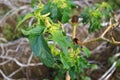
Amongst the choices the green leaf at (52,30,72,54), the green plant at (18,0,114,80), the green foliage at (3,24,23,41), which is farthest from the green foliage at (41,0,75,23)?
the green foliage at (3,24,23,41)

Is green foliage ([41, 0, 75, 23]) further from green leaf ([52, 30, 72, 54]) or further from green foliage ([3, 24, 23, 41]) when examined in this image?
green foliage ([3, 24, 23, 41])

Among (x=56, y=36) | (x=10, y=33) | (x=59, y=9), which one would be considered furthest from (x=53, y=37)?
(x=10, y=33)

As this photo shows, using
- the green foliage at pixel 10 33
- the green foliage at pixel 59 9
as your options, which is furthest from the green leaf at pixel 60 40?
the green foliage at pixel 10 33

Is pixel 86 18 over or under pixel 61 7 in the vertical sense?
under

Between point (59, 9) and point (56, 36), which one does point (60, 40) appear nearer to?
point (56, 36)

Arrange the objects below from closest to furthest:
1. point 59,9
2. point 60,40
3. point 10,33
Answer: point 60,40, point 59,9, point 10,33

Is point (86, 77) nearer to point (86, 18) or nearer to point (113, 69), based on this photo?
point (113, 69)

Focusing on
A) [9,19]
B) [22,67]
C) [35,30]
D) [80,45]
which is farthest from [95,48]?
[35,30]

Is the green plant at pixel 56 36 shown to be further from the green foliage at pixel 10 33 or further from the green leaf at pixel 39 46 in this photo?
the green foliage at pixel 10 33
